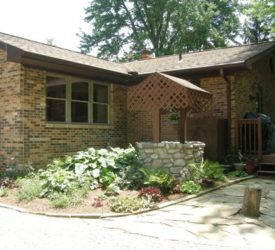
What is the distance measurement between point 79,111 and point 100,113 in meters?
1.08

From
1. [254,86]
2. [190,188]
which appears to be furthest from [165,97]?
[254,86]

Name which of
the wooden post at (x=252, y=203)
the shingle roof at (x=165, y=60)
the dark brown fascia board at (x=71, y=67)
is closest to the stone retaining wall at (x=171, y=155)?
the wooden post at (x=252, y=203)

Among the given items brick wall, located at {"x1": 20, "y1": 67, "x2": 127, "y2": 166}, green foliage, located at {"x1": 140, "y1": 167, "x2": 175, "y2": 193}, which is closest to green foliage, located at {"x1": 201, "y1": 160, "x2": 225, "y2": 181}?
green foliage, located at {"x1": 140, "y1": 167, "x2": 175, "y2": 193}

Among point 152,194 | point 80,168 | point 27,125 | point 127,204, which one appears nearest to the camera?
point 127,204

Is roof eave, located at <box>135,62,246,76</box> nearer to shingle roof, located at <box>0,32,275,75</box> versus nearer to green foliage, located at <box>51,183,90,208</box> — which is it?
shingle roof, located at <box>0,32,275,75</box>

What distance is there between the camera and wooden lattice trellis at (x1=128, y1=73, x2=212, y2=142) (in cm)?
953

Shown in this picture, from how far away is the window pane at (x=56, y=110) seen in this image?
11870 mm

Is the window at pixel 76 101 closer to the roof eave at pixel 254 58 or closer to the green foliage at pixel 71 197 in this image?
the green foliage at pixel 71 197

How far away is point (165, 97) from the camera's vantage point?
9.75 m

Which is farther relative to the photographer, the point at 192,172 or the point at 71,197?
the point at 192,172

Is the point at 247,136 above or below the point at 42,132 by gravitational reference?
below

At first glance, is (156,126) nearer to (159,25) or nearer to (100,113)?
(100,113)

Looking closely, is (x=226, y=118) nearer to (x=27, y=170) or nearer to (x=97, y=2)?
(x=27, y=170)

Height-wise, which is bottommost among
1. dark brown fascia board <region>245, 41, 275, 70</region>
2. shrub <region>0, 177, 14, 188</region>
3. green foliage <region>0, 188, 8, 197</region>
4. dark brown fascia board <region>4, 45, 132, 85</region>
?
green foliage <region>0, 188, 8, 197</region>
